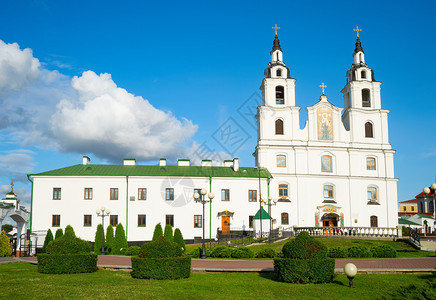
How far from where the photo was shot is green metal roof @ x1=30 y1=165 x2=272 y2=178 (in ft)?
130

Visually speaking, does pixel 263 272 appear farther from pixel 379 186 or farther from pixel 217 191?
pixel 379 186

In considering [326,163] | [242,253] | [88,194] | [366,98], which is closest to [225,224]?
[88,194]

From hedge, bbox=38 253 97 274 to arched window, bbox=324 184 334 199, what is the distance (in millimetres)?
34257

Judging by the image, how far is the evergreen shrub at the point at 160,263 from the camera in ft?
46.5

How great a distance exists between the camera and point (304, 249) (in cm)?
1336

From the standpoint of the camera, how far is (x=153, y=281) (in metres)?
13.7

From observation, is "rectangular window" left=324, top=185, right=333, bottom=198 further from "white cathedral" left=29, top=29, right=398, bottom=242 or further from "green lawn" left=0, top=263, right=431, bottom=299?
"green lawn" left=0, top=263, right=431, bottom=299

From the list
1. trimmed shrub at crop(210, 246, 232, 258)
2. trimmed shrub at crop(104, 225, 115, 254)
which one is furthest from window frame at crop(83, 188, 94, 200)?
trimmed shrub at crop(210, 246, 232, 258)

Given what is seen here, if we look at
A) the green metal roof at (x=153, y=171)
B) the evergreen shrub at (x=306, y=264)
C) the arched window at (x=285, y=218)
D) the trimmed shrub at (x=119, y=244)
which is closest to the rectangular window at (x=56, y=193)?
the green metal roof at (x=153, y=171)

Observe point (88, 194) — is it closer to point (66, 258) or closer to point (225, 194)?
point (225, 194)

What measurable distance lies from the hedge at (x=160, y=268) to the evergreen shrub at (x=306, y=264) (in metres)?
3.69

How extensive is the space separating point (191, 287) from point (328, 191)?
116 ft

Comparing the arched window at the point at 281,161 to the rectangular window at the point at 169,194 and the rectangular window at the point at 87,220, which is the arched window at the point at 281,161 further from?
the rectangular window at the point at 87,220

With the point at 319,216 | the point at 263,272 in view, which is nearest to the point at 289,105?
the point at 319,216
